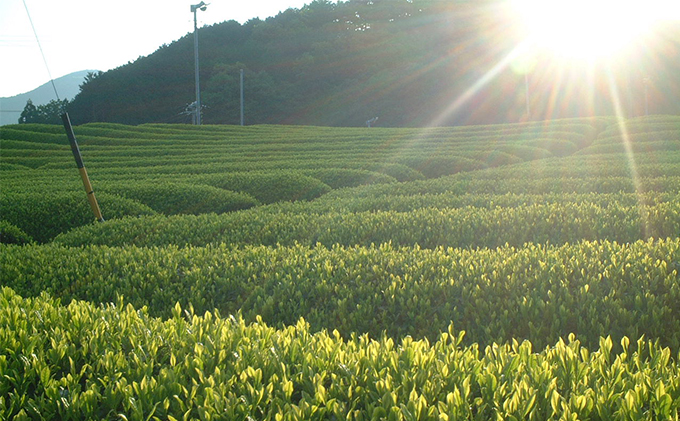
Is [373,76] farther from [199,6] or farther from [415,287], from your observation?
[415,287]

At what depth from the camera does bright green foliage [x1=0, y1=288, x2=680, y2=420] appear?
265 centimetres

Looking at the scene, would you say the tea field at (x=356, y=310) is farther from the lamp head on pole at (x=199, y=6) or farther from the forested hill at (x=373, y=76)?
the forested hill at (x=373, y=76)

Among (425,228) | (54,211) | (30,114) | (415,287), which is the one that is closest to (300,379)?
(415,287)

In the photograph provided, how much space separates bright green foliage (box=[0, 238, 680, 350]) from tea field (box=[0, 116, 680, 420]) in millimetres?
24

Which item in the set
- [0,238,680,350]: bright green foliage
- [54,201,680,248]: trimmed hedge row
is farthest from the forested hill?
[0,238,680,350]: bright green foliage

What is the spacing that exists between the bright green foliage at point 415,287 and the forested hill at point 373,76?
195 ft

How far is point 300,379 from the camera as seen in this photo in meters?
3.07

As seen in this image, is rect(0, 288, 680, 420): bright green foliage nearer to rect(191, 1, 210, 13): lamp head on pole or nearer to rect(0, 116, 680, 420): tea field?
rect(0, 116, 680, 420): tea field

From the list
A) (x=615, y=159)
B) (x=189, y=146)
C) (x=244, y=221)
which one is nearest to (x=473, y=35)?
(x=189, y=146)

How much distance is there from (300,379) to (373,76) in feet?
238

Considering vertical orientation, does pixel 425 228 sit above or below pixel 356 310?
below

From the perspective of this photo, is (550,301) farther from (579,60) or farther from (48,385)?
(579,60)

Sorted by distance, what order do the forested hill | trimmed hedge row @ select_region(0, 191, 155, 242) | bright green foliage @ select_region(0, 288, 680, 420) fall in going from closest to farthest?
bright green foliage @ select_region(0, 288, 680, 420) → trimmed hedge row @ select_region(0, 191, 155, 242) → the forested hill

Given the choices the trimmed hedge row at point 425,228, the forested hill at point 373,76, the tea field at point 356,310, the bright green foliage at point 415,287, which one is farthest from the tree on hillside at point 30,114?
the bright green foliage at point 415,287
